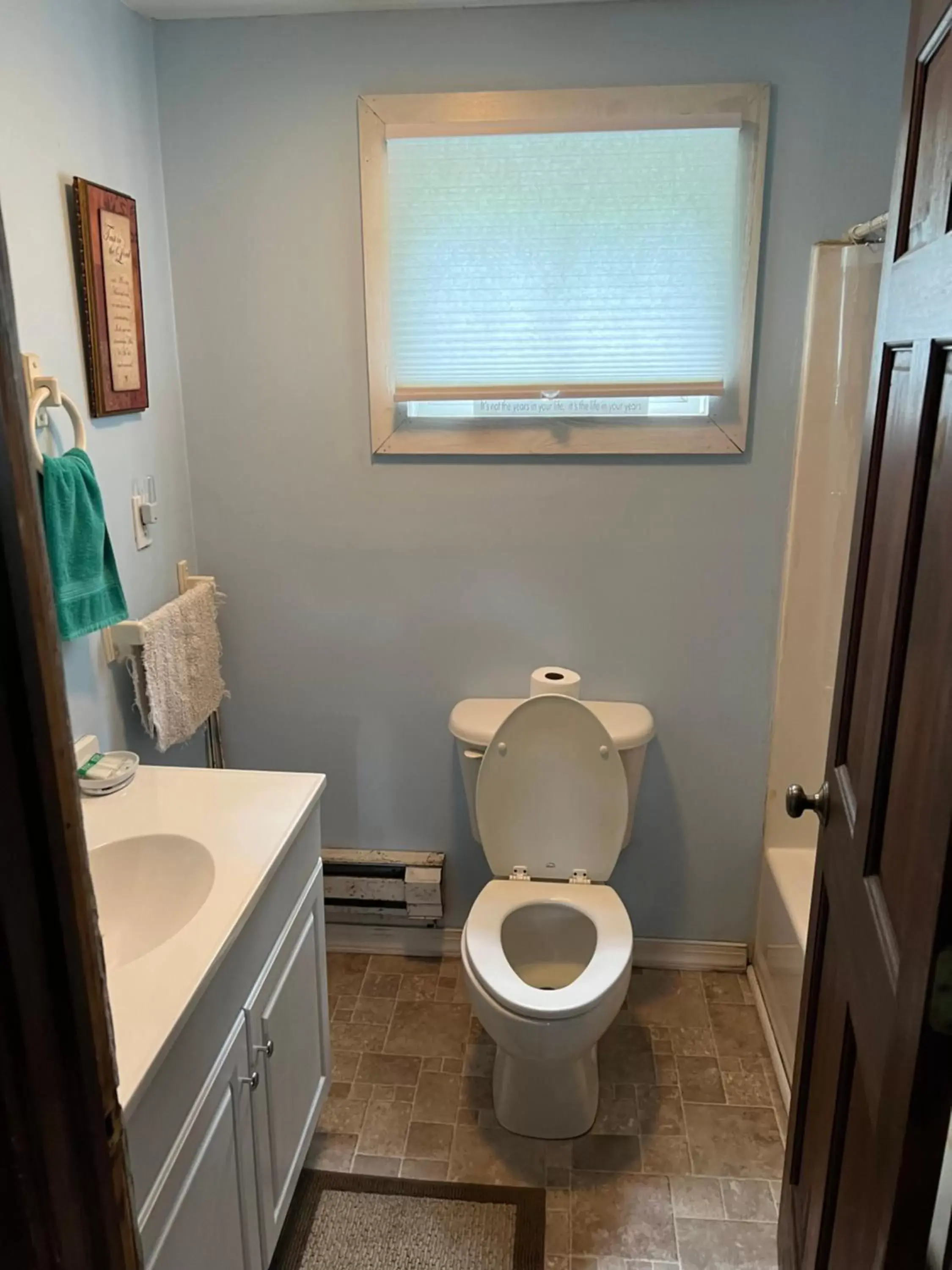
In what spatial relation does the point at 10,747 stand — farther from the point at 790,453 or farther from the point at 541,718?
the point at 790,453

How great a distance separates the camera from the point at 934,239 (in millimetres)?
923

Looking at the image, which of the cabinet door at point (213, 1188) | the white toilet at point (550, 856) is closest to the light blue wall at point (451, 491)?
the white toilet at point (550, 856)

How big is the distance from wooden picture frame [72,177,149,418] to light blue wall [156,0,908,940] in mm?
251

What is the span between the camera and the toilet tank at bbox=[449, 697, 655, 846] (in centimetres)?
220

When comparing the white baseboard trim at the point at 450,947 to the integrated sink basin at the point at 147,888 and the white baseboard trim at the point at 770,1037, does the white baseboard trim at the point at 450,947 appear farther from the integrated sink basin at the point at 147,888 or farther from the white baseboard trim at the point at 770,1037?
the integrated sink basin at the point at 147,888

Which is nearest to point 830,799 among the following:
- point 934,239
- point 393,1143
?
point 934,239

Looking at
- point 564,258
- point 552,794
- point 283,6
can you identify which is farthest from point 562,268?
point 552,794

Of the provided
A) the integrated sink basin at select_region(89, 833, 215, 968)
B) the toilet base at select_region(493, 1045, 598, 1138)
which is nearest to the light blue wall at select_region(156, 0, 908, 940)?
the toilet base at select_region(493, 1045, 598, 1138)

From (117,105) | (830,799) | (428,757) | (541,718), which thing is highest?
(117,105)

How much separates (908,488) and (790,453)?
1.23 metres

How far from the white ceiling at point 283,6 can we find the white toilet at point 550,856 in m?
1.49

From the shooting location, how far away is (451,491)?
2238mm

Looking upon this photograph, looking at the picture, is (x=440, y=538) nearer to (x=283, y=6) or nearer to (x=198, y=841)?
(x=198, y=841)

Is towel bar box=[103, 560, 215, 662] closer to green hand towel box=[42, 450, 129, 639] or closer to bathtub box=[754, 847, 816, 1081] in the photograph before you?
green hand towel box=[42, 450, 129, 639]
